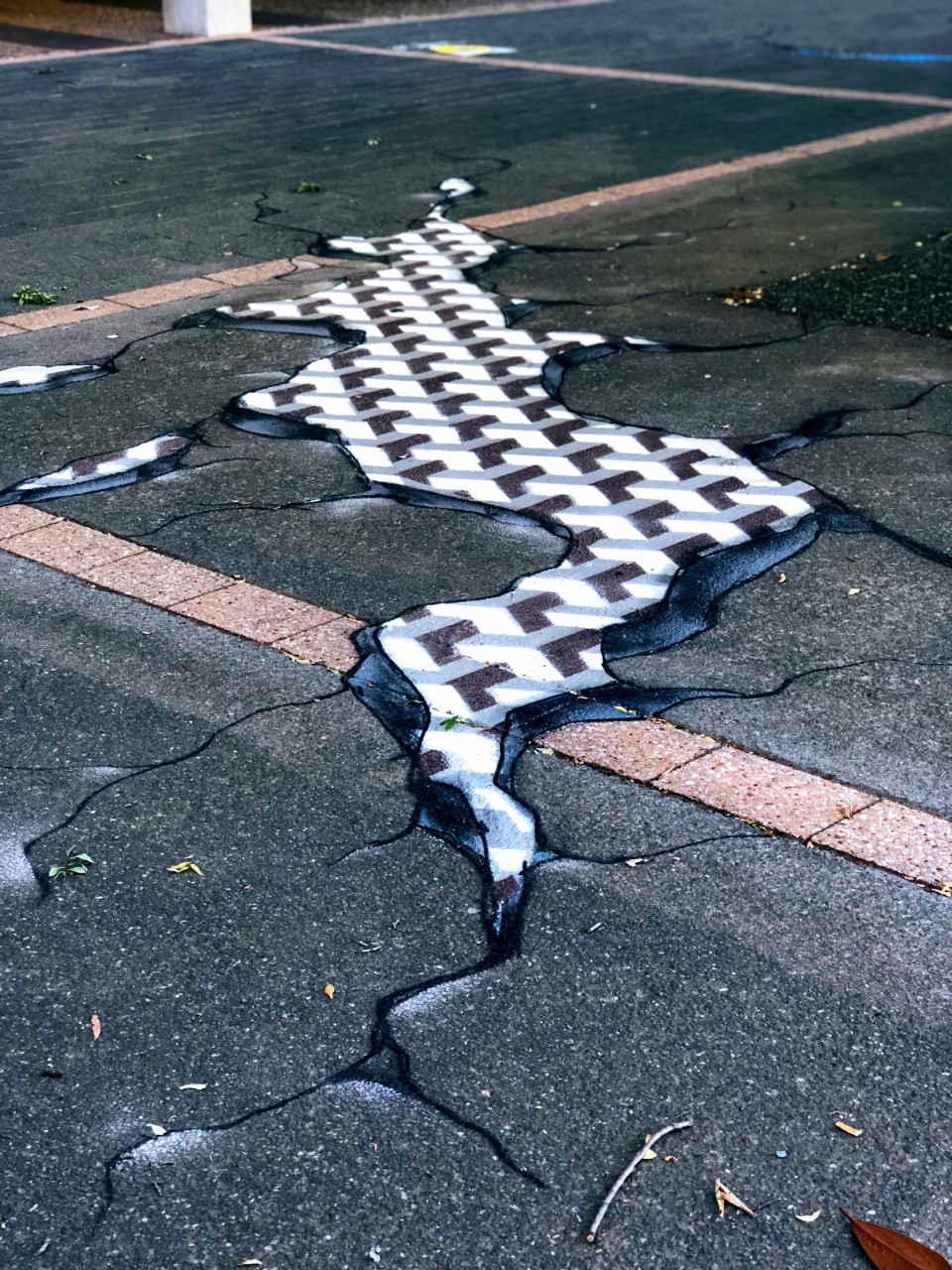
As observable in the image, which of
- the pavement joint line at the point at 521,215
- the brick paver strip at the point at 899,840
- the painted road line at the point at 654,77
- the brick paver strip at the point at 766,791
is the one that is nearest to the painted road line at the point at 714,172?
Answer: the pavement joint line at the point at 521,215

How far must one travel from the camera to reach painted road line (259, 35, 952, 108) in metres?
16.6

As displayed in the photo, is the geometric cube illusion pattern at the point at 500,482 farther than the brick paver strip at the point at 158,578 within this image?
No

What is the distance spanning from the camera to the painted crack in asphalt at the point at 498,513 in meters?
3.85

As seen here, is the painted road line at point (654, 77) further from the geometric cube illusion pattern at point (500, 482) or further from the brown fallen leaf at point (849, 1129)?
the brown fallen leaf at point (849, 1129)

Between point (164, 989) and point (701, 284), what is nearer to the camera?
point (164, 989)

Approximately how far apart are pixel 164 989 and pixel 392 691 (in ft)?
4.55

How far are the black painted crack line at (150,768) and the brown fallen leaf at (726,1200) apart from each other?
5.47 ft

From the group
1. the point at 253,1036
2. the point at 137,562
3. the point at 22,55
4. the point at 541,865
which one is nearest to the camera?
the point at 253,1036

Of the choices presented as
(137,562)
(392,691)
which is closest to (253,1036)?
(392,691)

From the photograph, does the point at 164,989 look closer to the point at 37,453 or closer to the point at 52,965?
the point at 52,965

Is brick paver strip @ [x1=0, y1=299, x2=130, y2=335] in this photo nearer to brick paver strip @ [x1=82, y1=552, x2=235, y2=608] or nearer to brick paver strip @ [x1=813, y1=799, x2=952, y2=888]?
brick paver strip @ [x1=82, y1=552, x2=235, y2=608]

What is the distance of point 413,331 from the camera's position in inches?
316

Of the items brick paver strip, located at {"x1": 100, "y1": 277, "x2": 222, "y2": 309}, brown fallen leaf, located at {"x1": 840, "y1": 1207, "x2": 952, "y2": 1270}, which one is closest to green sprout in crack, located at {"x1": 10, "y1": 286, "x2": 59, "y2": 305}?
brick paver strip, located at {"x1": 100, "y1": 277, "x2": 222, "y2": 309}

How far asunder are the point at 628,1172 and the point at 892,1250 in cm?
47
